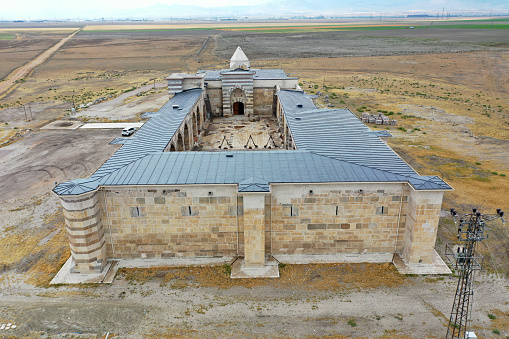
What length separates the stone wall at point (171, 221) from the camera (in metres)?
19.9

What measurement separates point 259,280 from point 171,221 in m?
5.61

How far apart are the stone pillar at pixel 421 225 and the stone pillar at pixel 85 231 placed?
647 inches

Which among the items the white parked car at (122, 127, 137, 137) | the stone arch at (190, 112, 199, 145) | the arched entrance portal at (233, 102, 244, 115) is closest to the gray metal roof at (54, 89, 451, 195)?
the stone arch at (190, 112, 199, 145)

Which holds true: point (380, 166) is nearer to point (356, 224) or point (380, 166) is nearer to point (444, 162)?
point (356, 224)

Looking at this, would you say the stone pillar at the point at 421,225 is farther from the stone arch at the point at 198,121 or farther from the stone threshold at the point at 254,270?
the stone arch at the point at 198,121

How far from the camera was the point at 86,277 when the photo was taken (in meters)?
19.9

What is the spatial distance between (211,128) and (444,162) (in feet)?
80.2

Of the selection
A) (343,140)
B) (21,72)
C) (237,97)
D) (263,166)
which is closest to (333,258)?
(263,166)

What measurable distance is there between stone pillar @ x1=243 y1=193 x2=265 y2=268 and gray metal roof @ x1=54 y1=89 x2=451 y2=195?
69 centimetres

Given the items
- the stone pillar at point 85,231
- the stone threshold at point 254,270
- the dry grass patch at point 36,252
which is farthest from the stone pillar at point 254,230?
the dry grass patch at point 36,252

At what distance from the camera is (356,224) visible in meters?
20.7

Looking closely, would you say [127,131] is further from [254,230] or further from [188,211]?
[254,230]

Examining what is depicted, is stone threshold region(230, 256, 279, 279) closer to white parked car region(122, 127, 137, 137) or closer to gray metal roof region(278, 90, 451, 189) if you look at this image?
gray metal roof region(278, 90, 451, 189)

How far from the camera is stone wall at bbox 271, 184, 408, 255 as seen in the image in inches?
786
